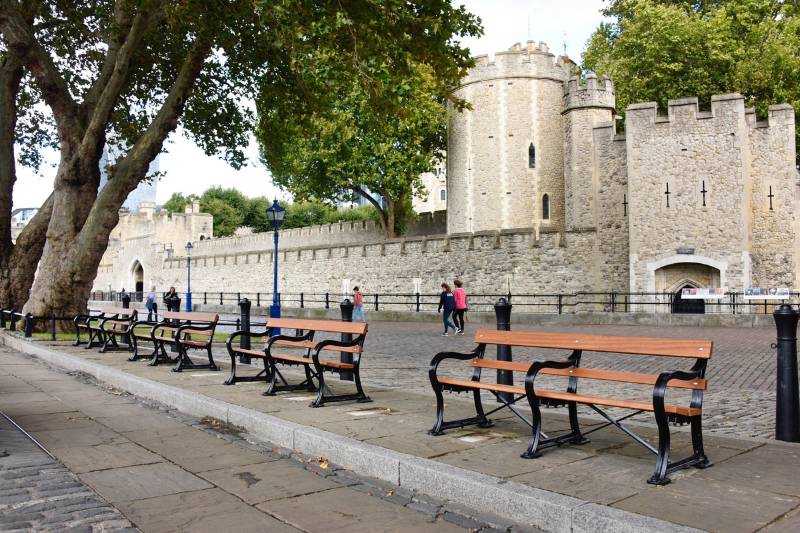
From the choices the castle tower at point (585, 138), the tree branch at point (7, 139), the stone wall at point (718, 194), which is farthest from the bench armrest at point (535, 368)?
the castle tower at point (585, 138)

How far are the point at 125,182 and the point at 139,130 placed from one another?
6267 mm

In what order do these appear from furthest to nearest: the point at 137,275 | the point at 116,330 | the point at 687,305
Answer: the point at 137,275 → the point at 687,305 → the point at 116,330

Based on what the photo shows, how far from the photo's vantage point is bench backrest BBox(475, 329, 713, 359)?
4.12m

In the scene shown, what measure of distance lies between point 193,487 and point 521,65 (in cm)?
3162

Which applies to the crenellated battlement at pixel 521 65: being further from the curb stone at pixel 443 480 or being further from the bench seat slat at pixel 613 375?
the bench seat slat at pixel 613 375

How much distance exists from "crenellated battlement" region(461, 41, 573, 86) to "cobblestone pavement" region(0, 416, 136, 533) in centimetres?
3095

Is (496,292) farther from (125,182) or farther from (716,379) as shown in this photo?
(716,379)

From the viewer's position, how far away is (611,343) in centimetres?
468

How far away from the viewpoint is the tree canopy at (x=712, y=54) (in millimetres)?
28984

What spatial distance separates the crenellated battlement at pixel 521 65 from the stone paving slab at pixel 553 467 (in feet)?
96.5

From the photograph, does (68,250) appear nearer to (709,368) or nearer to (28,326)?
(28,326)

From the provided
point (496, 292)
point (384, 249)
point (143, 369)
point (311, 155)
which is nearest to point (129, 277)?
point (311, 155)

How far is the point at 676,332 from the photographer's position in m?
17.6

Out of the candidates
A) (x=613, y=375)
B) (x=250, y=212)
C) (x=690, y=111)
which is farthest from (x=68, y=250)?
(x=250, y=212)
